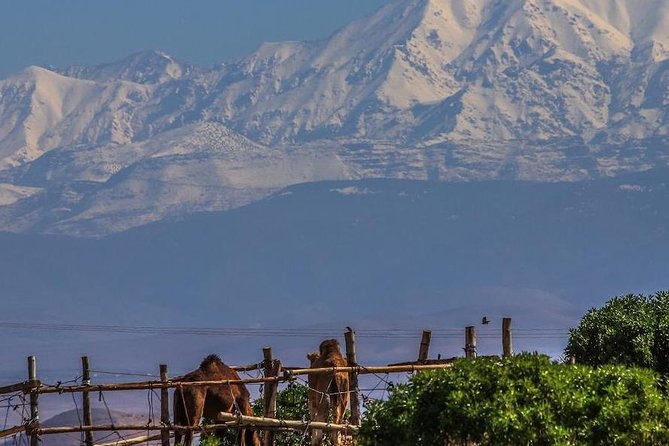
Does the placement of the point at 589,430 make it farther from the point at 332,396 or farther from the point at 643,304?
the point at 643,304

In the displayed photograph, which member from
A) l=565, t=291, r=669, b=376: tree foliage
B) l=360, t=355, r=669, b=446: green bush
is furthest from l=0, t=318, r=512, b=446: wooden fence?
l=360, t=355, r=669, b=446: green bush

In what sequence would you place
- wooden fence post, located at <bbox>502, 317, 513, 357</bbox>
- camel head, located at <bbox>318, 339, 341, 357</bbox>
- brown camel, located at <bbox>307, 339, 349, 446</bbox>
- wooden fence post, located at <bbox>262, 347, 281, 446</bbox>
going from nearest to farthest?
wooden fence post, located at <bbox>262, 347, 281, 446</bbox>
brown camel, located at <bbox>307, 339, 349, 446</bbox>
wooden fence post, located at <bbox>502, 317, 513, 357</bbox>
camel head, located at <bbox>318, 339, 341, 357</bbox>

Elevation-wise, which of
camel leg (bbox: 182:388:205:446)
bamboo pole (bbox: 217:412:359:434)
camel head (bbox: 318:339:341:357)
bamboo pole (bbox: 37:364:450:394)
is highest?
camel head (bbox: 318:339:341:357)

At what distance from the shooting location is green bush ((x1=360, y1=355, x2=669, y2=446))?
3412cm

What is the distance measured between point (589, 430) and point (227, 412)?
17.0m

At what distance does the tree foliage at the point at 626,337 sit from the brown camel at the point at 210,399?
10.3 m

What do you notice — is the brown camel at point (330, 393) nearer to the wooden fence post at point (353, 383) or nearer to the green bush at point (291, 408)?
the wooden fence post at point (353, 383)

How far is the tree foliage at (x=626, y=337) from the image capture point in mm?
50125

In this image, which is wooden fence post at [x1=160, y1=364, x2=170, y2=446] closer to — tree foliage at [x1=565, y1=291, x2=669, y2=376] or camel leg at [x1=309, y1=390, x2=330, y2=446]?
camel leg at [x1=309, y1=390, x2=330, y2=446]

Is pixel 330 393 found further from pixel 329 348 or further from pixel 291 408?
pixel 291 408

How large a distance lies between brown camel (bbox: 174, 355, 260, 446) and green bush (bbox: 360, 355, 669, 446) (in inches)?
518

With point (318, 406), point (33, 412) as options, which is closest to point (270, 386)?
point (318, 406)

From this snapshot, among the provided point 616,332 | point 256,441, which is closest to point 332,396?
point 256,441

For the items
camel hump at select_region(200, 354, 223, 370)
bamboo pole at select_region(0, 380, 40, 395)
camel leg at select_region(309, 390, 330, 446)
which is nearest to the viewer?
bamboo pole at select_region(0, 380, 40, 395)
